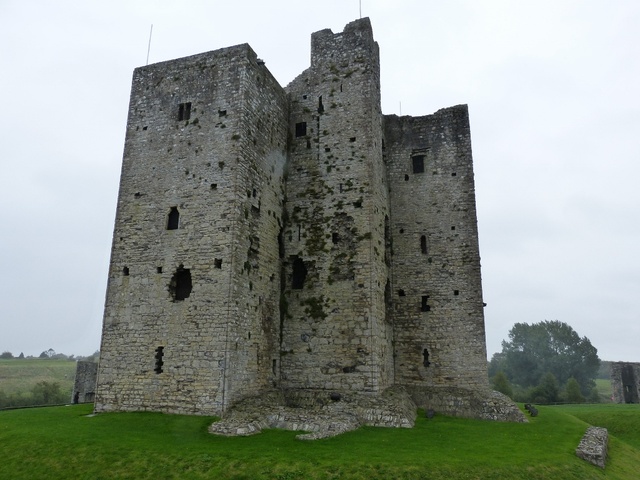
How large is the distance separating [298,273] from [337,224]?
265 cm

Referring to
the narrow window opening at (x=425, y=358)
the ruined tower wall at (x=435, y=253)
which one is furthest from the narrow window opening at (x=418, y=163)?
the narrow window opening at (x=425, y=358)

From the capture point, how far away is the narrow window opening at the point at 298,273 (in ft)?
64.1

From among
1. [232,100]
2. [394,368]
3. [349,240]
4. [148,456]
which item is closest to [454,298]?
[394,368]

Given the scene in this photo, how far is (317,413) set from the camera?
1584 centimetres

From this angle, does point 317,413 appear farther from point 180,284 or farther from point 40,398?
point 40,398

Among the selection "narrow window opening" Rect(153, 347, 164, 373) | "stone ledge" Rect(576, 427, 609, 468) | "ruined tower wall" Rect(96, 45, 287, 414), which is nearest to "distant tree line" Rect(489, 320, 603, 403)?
"stone ledge" Rect(576, 427, 609, 468)

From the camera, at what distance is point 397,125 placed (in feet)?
79.0

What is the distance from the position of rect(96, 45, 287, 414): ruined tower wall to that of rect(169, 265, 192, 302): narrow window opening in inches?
1.5

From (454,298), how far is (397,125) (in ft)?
30.3

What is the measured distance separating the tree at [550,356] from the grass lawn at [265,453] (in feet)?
181

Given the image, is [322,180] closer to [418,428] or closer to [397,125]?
[397,125]

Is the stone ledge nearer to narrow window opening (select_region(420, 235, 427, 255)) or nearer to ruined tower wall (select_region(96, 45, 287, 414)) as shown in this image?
narrow window opening (select_region(420, 235, 427, 255))

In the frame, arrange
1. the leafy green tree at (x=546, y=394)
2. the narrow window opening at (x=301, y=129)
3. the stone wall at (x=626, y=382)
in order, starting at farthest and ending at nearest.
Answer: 1. the leafy green tree at (x=546, y=394)
2. the stone wall at (x=626, y=382)
3. the narrow window opening at (x=301, y=129)

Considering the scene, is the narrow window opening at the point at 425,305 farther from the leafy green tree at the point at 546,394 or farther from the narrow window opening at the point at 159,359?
the leafy green tree at the point at 546,394
